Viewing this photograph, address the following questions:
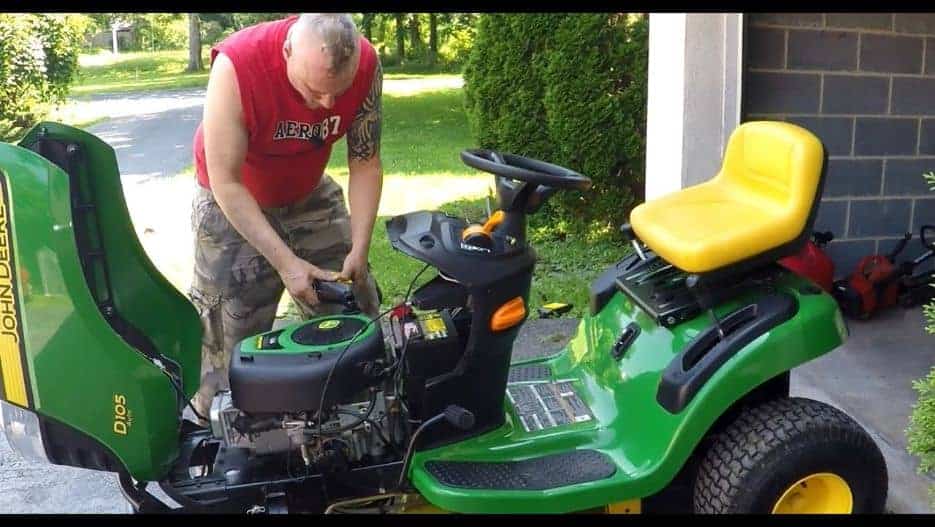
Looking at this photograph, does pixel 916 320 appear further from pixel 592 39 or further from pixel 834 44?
pixel 592 39

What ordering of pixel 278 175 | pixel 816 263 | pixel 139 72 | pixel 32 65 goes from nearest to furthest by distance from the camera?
1. pixel 278 175
2. pixel 816 263
3. pixel 32 65
4. pixel 139 72

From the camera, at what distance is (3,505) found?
3.17 metres

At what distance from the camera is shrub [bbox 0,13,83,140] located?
739cm

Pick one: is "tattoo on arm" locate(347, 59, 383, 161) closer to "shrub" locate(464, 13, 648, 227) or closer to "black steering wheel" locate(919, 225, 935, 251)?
"black steering wheel" locate(919, 225, 935, 251)

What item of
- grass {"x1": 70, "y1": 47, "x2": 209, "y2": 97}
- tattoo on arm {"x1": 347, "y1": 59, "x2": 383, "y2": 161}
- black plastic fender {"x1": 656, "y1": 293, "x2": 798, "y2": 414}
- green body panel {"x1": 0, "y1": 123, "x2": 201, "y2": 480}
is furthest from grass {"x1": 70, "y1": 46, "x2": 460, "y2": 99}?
black plastic fender {"x1": 656, "y1": 293, "x2": 798, "y2": 414}

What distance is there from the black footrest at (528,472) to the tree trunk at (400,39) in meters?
19.6

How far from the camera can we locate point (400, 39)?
2350 centimetres

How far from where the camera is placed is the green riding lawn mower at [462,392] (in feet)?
7.72

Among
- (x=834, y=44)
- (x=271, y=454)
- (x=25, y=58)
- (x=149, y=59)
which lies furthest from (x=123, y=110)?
(x=271, y=454)

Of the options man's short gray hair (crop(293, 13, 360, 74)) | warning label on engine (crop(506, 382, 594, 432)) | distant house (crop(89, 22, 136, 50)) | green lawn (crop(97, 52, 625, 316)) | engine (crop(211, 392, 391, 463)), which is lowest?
green lawn (crop(97, 52, 625, 316))

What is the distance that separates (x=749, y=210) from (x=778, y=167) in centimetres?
16

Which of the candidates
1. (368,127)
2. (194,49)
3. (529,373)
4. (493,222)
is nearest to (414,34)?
(194,49)

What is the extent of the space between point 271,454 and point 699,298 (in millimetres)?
1359

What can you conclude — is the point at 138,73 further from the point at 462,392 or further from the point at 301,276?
the point at 462,392
